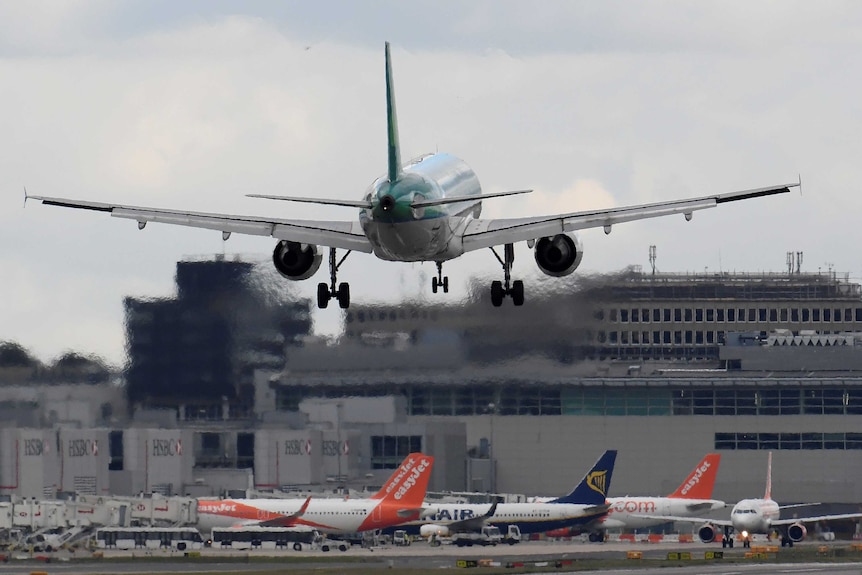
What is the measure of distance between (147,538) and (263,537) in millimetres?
6854

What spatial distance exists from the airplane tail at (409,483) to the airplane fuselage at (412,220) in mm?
49236

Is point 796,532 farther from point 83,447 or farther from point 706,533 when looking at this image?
point 83,447

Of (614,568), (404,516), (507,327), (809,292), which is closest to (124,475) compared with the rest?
(404,516)

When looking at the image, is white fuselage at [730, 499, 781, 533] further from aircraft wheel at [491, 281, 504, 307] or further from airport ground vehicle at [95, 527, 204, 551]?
aircraft wheel at [491, 281, 504, 307]

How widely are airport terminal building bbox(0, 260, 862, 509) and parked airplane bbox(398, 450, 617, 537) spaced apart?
6.60 meters

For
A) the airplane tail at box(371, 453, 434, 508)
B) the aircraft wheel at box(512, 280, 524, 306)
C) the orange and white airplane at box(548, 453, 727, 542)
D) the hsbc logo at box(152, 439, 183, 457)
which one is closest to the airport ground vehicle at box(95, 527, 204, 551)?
the hsbc logo at box(152, 439, 183, 457)

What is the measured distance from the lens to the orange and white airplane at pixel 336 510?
98688 millimetres

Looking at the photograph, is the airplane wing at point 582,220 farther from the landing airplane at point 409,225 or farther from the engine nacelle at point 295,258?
the engine nacelle at point 295,258

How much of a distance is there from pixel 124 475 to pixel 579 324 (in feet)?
98.9

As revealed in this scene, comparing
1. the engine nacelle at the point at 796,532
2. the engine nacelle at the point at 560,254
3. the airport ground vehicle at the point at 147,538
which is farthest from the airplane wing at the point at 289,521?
the engine nacelle at the point at 560,254

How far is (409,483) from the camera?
9994 cm

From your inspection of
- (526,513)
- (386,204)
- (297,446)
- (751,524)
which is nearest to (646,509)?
(751,524)

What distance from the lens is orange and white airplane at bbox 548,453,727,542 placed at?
107m

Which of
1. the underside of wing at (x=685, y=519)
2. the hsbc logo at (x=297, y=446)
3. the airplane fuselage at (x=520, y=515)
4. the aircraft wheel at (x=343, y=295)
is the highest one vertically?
the aircraft wheel at (x=343, y=295)
